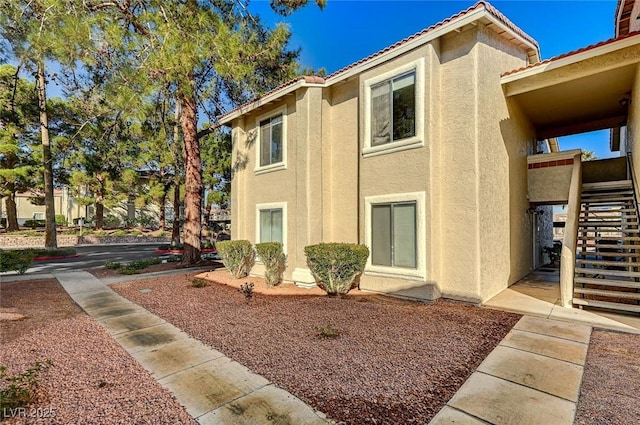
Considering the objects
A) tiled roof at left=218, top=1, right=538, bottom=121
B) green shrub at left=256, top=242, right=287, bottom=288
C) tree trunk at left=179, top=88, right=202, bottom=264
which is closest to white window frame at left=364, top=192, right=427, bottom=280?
green shrub at left=256, top=242, right=287, bottom=288

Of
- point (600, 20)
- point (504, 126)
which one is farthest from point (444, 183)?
point (600, 20)

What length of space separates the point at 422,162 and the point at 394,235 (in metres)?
2.14

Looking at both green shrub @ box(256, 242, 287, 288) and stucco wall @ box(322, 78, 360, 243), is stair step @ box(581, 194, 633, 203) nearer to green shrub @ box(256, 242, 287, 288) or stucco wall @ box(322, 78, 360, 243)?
stucco wall @ box(322, 78, 360, 243)

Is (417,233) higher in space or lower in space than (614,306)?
higher

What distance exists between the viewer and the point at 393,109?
9008 mm

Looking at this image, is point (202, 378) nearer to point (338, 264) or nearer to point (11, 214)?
point (338, 264)

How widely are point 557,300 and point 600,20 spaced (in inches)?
421

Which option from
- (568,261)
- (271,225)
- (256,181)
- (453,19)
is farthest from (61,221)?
(568,261)

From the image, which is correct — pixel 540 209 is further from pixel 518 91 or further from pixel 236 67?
pixel 236 67

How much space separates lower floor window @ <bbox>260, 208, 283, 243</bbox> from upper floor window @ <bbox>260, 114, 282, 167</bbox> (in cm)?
195

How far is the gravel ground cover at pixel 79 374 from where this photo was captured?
3.42 meters

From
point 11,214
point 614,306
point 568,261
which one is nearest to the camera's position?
point 614,306

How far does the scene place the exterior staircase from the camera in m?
7.50

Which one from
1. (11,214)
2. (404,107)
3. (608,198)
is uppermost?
(404,107)
